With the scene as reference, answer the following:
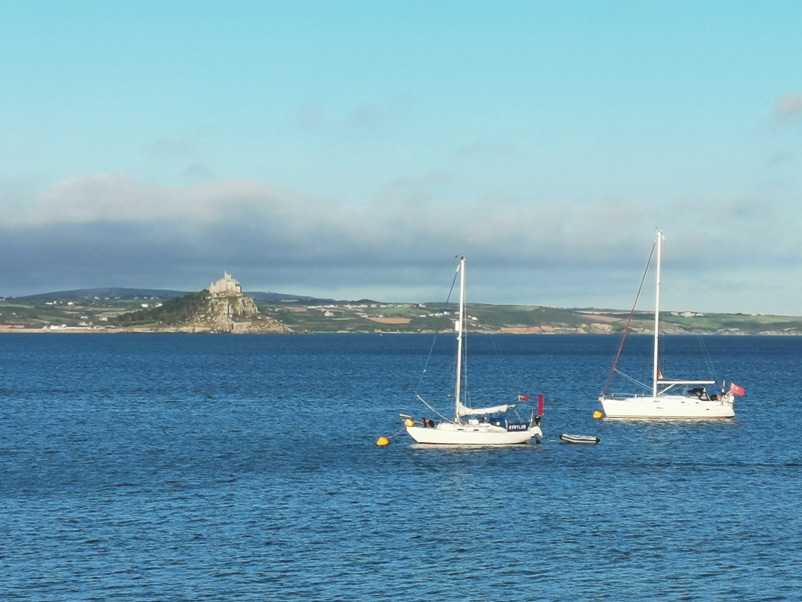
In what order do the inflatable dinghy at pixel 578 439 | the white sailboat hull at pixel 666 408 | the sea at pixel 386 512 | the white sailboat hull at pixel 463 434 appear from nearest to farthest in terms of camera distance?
the sea at pixel 386 512 < the white sailboat hull at pixel 463 434 < the inflatable dinghy at pixel 578 439 < the white sailboat hull at pixel 666 408

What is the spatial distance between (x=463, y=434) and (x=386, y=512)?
88.0 ft

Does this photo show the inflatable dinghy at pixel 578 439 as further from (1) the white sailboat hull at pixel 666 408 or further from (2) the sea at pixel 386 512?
(1) the white sailboat hull at pixel 666 408

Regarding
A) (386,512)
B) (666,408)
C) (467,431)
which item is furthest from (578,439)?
(386,512)

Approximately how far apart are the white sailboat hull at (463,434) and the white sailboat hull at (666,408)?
27.0 metres

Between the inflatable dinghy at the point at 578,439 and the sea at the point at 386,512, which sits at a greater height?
the inflatable dinghy at the point at 578,439

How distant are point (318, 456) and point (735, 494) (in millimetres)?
31483

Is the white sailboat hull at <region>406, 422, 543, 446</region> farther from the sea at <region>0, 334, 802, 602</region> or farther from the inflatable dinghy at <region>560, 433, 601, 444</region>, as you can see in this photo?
the inflatable dinghy at <region>560, 433, 601, 444</region>

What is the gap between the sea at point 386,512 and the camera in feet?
159

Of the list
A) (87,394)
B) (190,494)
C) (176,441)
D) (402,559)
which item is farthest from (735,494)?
(87,394)

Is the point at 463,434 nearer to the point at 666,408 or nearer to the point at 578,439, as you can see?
the point at 578,439

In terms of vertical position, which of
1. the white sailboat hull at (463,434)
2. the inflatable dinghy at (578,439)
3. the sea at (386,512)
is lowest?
the sea at (386,512)

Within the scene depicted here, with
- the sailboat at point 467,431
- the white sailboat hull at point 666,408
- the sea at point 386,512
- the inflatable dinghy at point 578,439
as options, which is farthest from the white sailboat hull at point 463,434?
the white sailboat hull at point 666,408

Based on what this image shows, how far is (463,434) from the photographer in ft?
293

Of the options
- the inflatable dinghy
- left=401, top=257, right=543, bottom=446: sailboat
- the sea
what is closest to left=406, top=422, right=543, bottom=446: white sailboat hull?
left=401, top=257, right=543, bottom=446: sailboat
